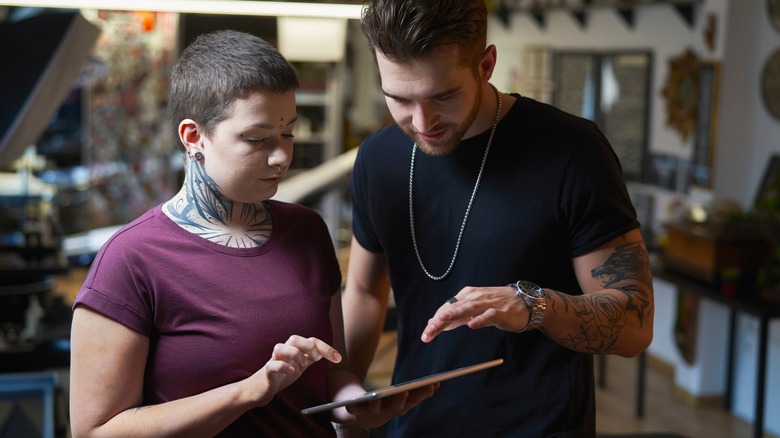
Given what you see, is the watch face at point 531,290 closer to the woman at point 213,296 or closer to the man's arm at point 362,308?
the woman at point 213,296

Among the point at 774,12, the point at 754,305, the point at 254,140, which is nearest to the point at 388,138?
the point at 254,140

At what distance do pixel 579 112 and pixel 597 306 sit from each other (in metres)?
7.25

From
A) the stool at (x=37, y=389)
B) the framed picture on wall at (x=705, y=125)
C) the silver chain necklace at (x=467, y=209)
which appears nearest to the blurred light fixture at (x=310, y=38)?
the framed picture on wall at (x=705, y=125)

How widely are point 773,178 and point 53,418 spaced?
14.5ft

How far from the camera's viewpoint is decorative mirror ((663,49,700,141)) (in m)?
6.48

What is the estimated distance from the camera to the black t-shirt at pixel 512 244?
5.83 ft

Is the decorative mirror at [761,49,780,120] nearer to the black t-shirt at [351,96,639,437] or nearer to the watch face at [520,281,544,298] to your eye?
the black t-shirt at [351,96,639,437]

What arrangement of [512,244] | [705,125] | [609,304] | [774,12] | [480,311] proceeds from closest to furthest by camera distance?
[480,311] < [609,304] < [512,244] < [774,12] < [705,125]

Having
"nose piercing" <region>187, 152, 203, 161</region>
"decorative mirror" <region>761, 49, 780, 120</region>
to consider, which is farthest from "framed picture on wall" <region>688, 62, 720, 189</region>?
"nose piercing" <region>187, 152, 203, 161</region>

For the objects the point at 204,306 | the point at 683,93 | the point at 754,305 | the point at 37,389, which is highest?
the point at 204,306

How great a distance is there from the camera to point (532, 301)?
158 cm

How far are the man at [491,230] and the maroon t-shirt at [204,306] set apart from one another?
0.98 ft

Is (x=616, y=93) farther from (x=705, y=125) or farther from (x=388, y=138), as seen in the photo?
(x=388, y=138)

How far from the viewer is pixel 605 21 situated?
26.5 feet
